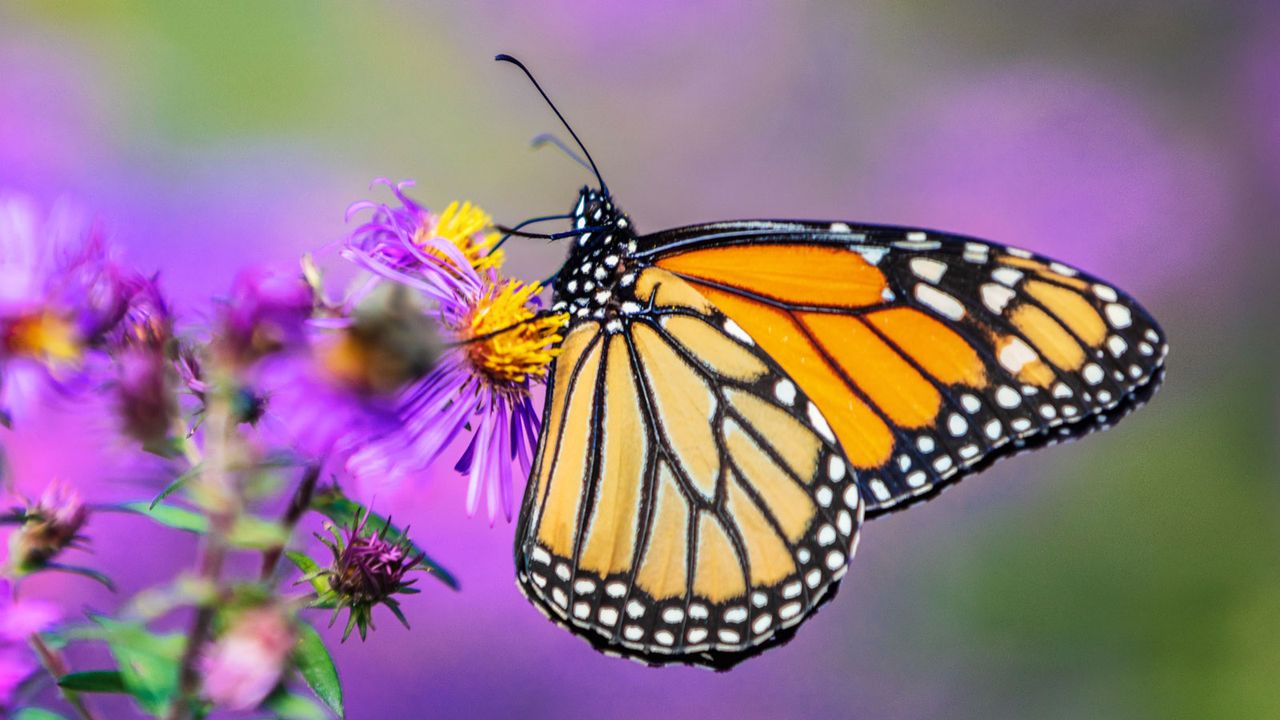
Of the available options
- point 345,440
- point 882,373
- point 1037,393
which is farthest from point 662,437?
point 345,440

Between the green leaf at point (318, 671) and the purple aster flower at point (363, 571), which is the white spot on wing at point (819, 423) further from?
the green leaf at point (318, 671)

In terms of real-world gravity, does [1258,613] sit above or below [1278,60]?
below

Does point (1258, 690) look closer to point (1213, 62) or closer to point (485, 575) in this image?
point (485, 575)

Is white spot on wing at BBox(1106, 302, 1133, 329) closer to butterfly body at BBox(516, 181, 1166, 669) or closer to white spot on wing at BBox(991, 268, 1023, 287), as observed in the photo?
butterfly body at BBox(516, 181, 1166, 669)

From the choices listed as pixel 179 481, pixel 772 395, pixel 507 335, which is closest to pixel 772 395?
pixel 772 395

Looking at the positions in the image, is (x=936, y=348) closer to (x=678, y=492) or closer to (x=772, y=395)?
(x=772, y=395)

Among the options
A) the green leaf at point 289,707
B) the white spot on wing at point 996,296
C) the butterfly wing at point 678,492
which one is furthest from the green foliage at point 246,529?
the white spot on wing at point 996,296
